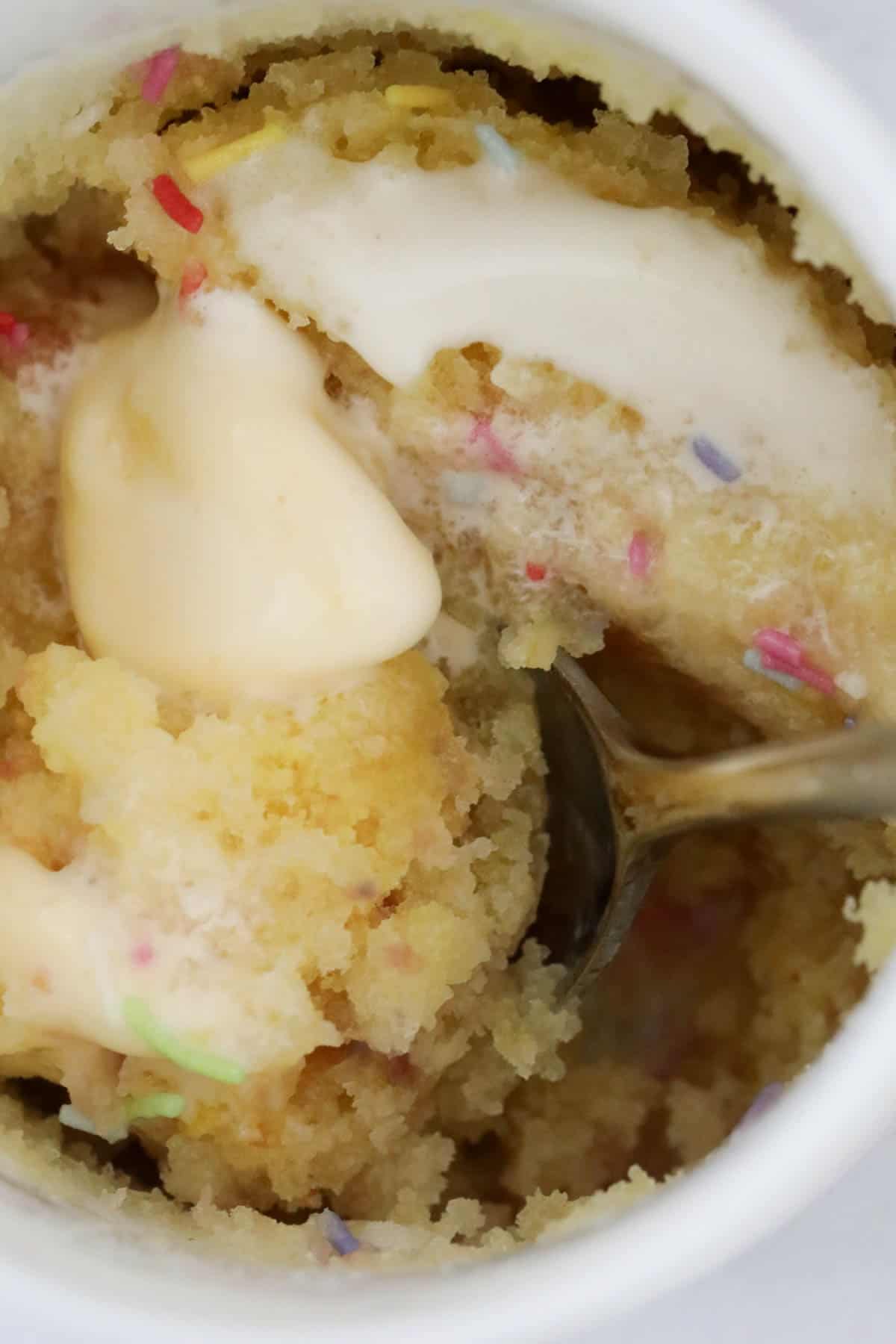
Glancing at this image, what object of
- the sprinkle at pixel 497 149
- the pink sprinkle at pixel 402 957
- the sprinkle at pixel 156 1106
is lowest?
the sprinkle at pixel 156 1106

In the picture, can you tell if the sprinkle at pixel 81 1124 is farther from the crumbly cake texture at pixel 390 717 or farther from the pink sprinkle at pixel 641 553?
the pink sprinkle at pixel 641 553

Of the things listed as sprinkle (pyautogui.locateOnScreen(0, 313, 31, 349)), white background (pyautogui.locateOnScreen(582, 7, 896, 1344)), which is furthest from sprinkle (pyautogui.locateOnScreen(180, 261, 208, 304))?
white background (pyautogui.locateOnScreen(582, 7, 896, 1344))

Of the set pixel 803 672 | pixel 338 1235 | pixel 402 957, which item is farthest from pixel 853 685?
pixel 338 1235

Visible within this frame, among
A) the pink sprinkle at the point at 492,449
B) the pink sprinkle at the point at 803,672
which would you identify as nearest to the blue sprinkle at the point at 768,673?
the pink sprinkle at the point at 803,672

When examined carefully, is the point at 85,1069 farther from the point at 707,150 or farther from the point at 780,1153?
the point at 707,150

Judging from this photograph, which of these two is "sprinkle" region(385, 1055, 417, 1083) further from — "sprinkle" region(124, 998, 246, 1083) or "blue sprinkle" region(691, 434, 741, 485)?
"blue sprinkle" region(691, 434, 741, 485)

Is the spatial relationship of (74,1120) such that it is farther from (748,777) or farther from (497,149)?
(497,149)
